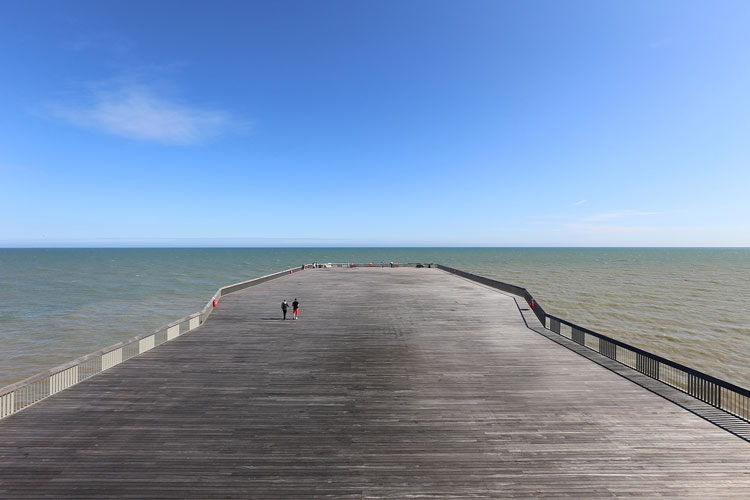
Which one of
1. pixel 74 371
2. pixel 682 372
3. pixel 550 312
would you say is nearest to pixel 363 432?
pixel 74 371

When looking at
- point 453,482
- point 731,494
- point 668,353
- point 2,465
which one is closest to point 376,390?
point 453,482

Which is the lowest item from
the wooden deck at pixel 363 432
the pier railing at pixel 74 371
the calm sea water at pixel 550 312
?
the calm sea water at pixel 550 312

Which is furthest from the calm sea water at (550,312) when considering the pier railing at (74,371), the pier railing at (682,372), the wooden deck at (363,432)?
the wooden deck at (363,432)

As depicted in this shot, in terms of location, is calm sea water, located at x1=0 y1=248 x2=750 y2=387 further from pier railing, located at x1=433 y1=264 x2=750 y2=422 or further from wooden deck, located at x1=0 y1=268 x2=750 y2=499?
wooden deck, located at x1=0 y1=268 x2=750 y2=499

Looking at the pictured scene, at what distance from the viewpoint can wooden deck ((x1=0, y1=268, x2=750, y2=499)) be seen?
661cm

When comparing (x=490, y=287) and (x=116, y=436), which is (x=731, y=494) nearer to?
(x=116, y=436)

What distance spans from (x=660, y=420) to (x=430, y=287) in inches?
970

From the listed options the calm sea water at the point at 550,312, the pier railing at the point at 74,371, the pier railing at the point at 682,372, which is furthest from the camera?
the calm sea water at the point at 550,312

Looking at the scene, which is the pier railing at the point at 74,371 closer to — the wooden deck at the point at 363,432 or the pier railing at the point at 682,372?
the wooden deck at the point at 363,432

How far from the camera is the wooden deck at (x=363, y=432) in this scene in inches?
260

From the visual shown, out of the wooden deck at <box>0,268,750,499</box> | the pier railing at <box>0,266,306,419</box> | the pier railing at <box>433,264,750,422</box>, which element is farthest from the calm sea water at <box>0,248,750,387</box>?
the wooden deck at <box>0,268,750,499</box>

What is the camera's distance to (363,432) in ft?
27.2

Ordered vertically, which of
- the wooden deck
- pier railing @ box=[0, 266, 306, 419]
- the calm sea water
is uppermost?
pier railing @ box=[0, 266, 306, 419]

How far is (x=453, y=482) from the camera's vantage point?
6.68 m
